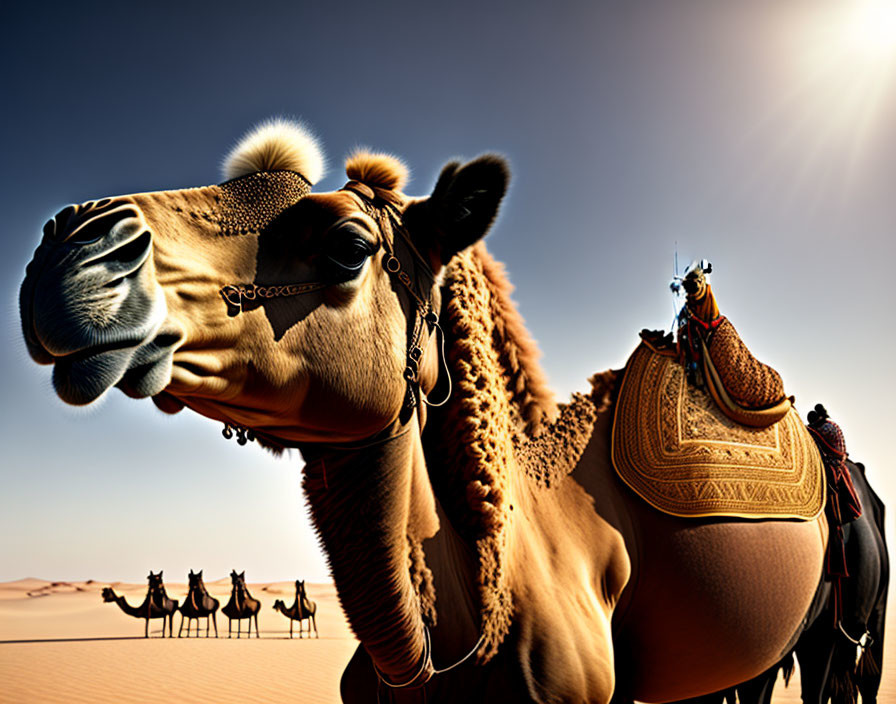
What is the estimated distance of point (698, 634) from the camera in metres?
3.46

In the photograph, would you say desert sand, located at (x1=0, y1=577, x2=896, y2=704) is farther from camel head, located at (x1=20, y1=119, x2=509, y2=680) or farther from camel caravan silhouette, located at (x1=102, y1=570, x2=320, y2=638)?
camel head, located at (x1=20, y1=119, x2=509, y2=680)

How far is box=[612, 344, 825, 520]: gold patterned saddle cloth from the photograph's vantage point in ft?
11.9

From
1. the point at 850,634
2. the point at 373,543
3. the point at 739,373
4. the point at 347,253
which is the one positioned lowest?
the point at 850,634

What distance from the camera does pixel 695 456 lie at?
383 cm

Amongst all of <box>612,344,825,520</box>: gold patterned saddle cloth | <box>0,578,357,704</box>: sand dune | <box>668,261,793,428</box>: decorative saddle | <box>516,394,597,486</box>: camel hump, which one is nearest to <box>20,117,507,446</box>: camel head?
<box>516,394,597,486</box>: camel hump

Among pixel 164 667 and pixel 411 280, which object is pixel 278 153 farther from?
pixel 164 667

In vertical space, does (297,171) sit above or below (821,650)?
above

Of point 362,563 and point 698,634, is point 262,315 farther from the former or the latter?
point 698,634

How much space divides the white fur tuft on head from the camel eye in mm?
318

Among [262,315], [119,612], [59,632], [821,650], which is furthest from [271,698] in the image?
[119,612]

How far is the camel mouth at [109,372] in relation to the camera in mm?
1855

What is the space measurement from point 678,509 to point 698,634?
609 millimetres

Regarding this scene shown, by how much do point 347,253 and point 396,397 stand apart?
0.55 metres

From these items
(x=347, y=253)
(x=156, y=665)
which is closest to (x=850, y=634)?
(x=347, y=253)
